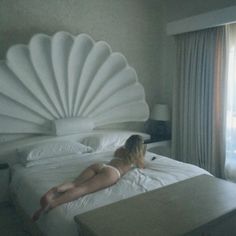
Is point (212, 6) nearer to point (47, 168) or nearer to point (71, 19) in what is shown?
point (71, 19)

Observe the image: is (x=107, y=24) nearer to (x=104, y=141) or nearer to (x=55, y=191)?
(x=104, y=141)

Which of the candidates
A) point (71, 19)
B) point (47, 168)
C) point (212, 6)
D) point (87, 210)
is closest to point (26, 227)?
point (47, 168)

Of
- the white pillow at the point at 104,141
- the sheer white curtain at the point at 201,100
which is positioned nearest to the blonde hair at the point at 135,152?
the white pillow at the point at 104,141

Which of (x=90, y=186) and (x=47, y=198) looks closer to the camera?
(x=47, y=198)

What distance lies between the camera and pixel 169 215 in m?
1.64

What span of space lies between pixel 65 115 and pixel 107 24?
1342 mm

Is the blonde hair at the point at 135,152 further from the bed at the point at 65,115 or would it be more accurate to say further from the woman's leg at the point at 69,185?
the woman's leg at the point at 69,185

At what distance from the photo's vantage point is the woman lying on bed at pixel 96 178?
6.06ft

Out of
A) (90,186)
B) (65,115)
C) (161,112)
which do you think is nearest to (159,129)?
(161,112)

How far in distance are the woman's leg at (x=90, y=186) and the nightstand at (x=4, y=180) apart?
101cm

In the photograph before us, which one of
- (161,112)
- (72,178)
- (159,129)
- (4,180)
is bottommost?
(4,180)

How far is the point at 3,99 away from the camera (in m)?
2.81

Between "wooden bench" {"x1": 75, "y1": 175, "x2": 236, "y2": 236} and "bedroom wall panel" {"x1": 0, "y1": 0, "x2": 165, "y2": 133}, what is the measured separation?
194 centimetres

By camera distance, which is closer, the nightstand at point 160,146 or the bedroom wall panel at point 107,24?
the bedroom wall panel at point 107,24
